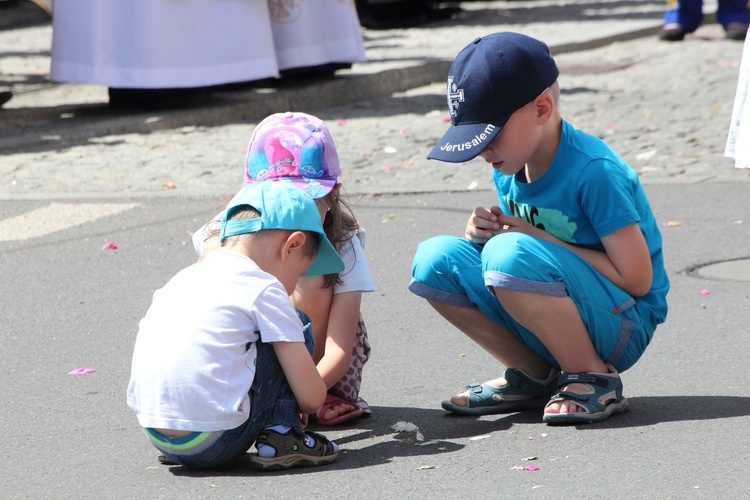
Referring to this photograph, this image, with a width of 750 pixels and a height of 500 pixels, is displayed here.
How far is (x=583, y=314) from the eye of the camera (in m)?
3.24

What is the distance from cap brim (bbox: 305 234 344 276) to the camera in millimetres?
3082

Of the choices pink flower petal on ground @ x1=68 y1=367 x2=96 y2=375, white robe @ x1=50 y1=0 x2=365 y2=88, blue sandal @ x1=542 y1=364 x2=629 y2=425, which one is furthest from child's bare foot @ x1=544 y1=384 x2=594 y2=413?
white robe @ x1=50 y1=0 x2=365 y2=88

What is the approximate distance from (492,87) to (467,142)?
0.52ft

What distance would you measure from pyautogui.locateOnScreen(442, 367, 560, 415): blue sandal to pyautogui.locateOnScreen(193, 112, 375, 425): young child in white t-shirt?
→ 0.30 meters

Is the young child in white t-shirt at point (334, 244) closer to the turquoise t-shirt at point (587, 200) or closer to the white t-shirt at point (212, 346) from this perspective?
the white t-shirt at point (212, 346)

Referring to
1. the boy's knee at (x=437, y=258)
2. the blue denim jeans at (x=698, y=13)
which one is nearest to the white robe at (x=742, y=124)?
the boy's knee at (x=437, y=258)

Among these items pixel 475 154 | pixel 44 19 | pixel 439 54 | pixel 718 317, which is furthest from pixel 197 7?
pixel 44 19

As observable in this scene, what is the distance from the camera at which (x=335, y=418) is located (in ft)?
11.2

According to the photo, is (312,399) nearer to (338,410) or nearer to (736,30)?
(338,410)

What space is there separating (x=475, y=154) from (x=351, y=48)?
7.22 meters

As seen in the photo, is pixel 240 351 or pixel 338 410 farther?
pixel 338 410

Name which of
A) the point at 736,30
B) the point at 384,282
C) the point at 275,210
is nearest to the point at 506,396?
the point at 275,210

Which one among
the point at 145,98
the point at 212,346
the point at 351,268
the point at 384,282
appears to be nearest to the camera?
the point at 212,346

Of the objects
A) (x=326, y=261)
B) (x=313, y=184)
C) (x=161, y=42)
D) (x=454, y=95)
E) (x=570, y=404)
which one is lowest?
(x=570, y=404)
